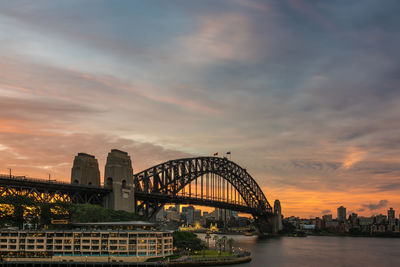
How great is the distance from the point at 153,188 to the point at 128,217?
40.5 meters

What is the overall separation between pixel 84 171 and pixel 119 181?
30.1 feet

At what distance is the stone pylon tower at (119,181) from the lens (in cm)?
10800

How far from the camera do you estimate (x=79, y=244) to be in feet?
256

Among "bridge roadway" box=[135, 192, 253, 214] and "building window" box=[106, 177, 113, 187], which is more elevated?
"building window" box=[106, 177, 113, 187]

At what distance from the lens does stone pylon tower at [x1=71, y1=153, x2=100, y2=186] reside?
110m

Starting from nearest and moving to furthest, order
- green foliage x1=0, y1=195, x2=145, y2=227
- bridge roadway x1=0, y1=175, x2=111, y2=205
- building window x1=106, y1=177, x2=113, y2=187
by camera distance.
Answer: green foliage x1=0, y1=195, x2=145, y2=227, bridge roadway x1=0, y1=175, x2=111, y2=205, building window x1=106, y1=177, x2=113, y2=187

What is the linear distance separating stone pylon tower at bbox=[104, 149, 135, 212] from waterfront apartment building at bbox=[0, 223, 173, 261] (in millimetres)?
28636

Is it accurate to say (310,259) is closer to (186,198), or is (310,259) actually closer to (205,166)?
(186,198)

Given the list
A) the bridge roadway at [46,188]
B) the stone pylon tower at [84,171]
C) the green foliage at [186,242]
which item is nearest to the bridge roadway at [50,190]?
the bridge roadway at [46,188]

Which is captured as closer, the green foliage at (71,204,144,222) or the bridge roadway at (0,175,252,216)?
the bridge roadway at (0,175,252,216)

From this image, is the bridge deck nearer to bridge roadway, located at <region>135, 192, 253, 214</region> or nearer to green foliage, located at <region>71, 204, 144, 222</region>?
green foliage, located at <region>71, 204, 144, 222</region>

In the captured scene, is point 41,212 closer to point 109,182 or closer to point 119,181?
point 109,182

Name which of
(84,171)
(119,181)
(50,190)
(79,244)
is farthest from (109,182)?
(79,244)

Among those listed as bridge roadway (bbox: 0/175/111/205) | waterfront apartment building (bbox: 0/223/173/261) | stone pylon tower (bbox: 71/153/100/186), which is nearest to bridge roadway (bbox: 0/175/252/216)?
bridge roadway (bbox: 0/175/111/205)
